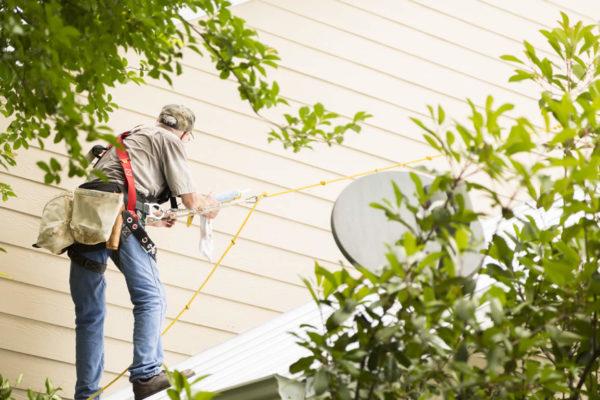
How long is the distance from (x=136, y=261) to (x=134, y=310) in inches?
7.7

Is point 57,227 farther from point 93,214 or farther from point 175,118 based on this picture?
point 175,118

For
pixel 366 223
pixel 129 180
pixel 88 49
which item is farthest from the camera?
pixel 129 180

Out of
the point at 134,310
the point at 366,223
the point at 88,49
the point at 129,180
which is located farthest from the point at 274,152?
the point at 88,49

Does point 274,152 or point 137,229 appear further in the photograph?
point 274,152

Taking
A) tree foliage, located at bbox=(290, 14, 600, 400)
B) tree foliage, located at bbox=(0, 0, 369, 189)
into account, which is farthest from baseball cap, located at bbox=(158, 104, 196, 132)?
tree foliage, located at bbox=(290, 14, 600, 400)

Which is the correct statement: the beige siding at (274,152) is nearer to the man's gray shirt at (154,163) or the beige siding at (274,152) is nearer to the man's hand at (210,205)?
the man's hand at (210,205)

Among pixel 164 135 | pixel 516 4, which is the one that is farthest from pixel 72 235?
pixel 516 4

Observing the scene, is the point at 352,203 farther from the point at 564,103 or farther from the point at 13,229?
the point at 13,229

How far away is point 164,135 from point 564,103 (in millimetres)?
2241

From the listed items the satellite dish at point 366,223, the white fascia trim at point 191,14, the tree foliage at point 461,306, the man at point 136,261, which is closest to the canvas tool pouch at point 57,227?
the man at point 136,261

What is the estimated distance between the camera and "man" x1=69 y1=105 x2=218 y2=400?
364 cm

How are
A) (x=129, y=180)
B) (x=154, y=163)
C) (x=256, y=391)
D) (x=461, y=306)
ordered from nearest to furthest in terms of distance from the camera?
1. (x=461, y=306)
2. (x=256, y=391)
3. (x=129, y=180)
4. (x=154, y=163)

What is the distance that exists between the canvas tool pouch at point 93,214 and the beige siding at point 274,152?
3.50 feet

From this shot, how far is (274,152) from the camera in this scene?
500 centimetres
